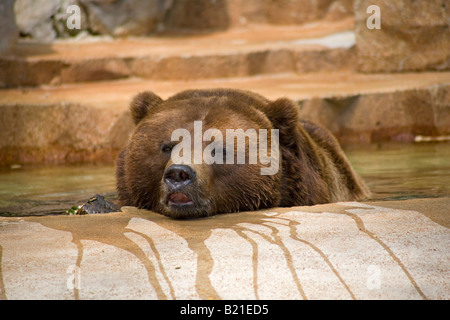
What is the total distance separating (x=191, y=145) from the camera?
482 centimetres

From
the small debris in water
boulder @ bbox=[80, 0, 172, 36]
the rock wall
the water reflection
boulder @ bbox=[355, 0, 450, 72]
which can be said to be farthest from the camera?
boulder @ bbox=[80, 0, 172, 36]

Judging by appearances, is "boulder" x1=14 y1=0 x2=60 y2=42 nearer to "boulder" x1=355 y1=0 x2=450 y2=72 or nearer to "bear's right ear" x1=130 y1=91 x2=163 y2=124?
"boulder" x1=355 y1=0 x2=450 y2=72

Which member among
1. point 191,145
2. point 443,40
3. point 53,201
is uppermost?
point 443,40

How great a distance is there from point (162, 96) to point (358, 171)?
3748 mm

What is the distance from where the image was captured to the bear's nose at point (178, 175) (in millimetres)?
4387

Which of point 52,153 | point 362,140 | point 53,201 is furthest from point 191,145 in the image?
point 362,140

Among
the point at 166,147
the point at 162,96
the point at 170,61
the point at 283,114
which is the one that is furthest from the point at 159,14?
the point at 166,147

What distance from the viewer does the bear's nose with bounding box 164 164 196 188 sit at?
14.4ft

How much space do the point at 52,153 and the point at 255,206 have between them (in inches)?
219

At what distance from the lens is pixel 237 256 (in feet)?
11.5

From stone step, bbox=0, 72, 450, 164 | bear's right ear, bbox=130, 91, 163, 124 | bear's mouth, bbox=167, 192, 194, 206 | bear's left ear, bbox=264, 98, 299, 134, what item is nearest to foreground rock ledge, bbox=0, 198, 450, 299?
bear's mouth, bbox=167, 192, 194, 206

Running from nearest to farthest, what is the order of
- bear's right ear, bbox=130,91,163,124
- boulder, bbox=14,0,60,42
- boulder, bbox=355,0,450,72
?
bear's right ear, bbox=130,91,163,124, boulder, bbox=355,0,450,72, boulder, bbox=14,0,60,42
